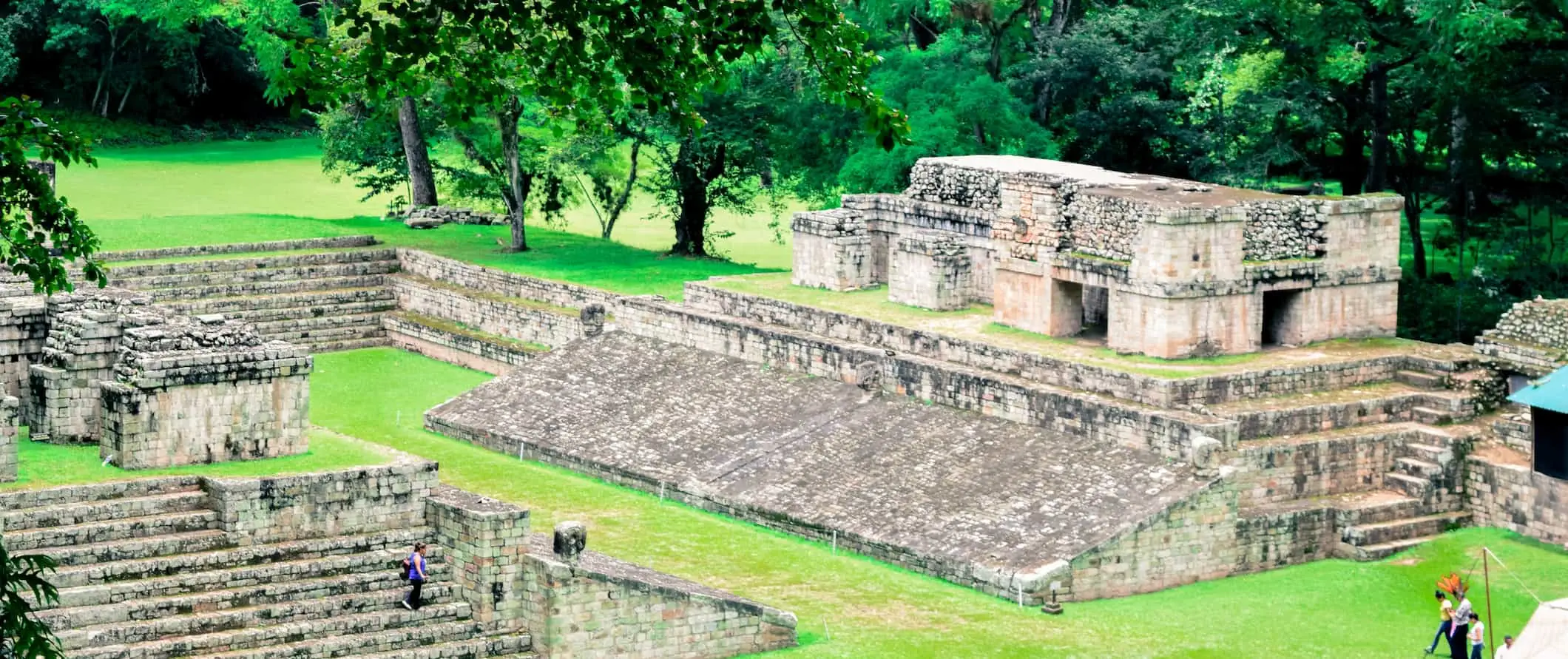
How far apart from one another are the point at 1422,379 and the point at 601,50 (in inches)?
606

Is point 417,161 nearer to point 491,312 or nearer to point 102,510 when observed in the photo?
point 491,312

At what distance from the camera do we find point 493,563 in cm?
2267

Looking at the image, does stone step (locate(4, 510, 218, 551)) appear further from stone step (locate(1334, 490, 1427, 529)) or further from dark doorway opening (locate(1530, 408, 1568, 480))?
dark doorway opening (locate(1530, 408, 1568, 480))

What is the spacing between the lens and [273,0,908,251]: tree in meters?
16.2

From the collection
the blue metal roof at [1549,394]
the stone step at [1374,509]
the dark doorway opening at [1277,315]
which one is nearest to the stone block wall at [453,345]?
the dark doorway opening at [1277,315]

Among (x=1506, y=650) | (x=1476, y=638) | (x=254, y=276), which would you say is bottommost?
(x=1476, y=638)

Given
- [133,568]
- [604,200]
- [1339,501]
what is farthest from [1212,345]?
[604,200]

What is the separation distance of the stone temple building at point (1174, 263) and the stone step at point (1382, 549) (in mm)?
3687

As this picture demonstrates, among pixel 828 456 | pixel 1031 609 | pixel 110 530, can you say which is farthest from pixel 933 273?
pixel 110 530

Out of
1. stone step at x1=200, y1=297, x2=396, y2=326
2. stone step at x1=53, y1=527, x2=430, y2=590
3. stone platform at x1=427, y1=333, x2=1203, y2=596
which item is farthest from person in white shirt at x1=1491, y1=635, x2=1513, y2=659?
stone step at x1=200, y1=297, x2=396, y2=326

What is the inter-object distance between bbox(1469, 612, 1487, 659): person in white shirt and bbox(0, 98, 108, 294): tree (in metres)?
13.7

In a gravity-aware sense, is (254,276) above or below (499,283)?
above

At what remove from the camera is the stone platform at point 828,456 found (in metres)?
25.8

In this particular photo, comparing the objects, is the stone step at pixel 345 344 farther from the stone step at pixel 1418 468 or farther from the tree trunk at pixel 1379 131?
the stone step at pixel 1418 468
